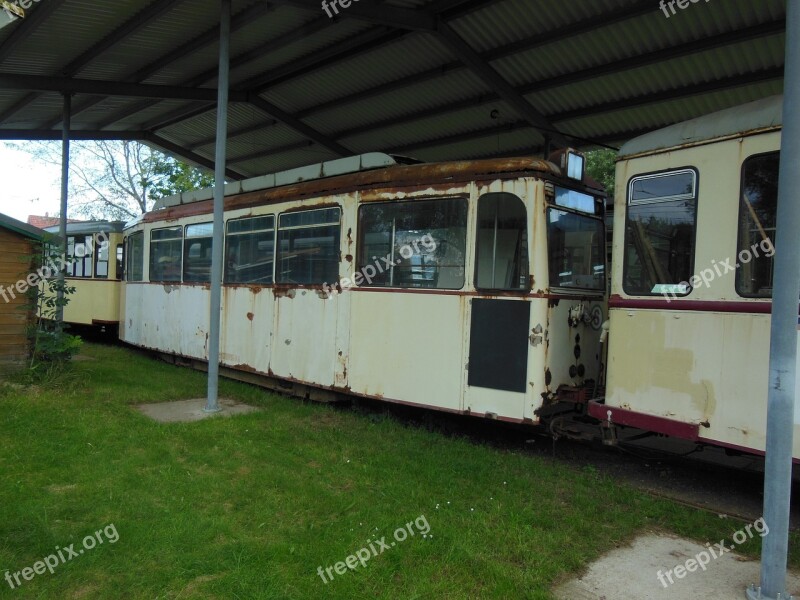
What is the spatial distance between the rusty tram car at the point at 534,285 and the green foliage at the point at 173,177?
22331 mm

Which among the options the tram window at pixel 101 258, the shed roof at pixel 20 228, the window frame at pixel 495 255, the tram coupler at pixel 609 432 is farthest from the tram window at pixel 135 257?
the tram coupler at pixel 609 432

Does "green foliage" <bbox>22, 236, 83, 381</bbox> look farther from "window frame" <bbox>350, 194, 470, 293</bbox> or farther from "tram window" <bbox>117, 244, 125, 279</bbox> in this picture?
"tram window" <bbox>117, 244, 125, 279</bbox>

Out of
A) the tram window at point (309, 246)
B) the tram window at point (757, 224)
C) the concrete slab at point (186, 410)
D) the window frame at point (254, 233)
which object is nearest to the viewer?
the tram window at point (757, 224)

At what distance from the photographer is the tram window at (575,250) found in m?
5.87

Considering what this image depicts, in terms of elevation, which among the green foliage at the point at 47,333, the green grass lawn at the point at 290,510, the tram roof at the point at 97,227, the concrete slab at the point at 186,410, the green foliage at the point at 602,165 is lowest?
the green grass lawn at the point at 290,510

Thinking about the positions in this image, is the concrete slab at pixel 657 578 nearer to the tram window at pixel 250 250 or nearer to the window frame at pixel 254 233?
the window frame at pixel 254 233

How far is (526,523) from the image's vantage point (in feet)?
14.1

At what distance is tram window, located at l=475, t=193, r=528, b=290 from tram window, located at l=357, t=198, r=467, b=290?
214 millimetres

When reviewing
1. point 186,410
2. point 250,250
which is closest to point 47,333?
point 186,410

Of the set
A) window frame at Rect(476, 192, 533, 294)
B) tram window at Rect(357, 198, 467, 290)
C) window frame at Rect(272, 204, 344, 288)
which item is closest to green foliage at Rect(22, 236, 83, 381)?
window frame at Rect(272, 204, 344, 288)

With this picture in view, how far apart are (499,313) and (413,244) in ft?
4.40

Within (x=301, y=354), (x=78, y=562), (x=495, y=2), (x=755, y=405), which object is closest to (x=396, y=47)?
(x=495, y=2)

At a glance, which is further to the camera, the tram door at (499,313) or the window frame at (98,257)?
the window frame at (98,257)

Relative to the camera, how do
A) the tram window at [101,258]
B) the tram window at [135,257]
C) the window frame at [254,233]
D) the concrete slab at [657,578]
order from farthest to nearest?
the tram window at [101,258]
the tram window at [135,257]
the window frame at [254,233]
the concrete slab at [657,578]
